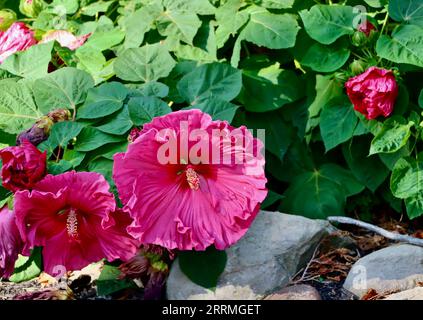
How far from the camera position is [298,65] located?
8.21 feet

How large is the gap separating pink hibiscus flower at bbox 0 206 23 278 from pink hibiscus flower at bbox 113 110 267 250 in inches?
11.6

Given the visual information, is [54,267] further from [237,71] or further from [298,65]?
[298,65]

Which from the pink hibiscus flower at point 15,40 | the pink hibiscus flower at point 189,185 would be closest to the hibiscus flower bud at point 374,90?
the pink hibiscus flower at point 189,185

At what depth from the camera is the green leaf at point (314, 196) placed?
2.34m

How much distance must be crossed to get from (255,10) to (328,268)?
87 cm

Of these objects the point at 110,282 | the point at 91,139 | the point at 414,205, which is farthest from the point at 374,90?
the point at 110,282

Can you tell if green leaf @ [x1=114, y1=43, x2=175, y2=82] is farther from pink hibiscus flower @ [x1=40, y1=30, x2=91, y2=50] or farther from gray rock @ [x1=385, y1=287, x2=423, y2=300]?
gray rock @ [x1=385, y1=287, x2=423, y2=300]

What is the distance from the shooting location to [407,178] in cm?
224

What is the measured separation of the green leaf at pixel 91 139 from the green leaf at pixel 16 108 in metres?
0.17

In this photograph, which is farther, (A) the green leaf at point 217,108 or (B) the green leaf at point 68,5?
(B) the green leaf at point 68,5

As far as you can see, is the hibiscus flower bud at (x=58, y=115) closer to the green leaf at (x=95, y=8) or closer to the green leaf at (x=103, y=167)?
the green leaf at (x=103, y=167)

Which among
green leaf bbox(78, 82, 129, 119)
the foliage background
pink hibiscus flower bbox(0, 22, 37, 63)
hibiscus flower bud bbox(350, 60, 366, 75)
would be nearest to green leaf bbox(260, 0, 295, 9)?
the foliage background

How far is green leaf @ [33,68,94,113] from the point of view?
7.13 ft
